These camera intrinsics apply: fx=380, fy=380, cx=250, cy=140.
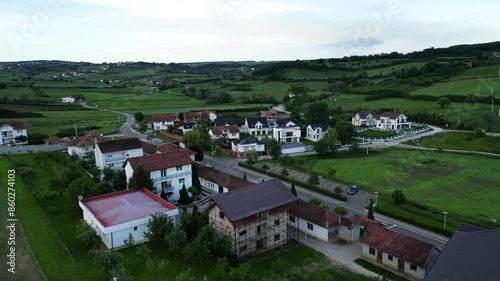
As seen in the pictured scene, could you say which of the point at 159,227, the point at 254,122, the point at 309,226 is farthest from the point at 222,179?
the point at 254,122

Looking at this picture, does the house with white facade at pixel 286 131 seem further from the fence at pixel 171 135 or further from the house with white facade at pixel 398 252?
the house with white facade at pixel 398 252

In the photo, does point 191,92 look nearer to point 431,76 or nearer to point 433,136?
point 431,76

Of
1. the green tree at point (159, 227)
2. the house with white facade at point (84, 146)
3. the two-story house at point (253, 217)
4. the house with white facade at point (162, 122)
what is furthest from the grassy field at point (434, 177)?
the house with white facade at point (162, 122)

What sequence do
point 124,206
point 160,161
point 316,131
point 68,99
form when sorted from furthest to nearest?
point 68,99 < point 316,131 < point 160,161 < point 124,206

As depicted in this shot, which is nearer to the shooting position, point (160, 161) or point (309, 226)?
point (309, 226)

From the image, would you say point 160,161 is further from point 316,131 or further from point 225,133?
point 316,131

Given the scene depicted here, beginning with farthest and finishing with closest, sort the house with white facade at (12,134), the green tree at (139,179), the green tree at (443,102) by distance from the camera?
the green tree at (443,102) < the house with white facade at (12,134) < the green tree at (139,179)
